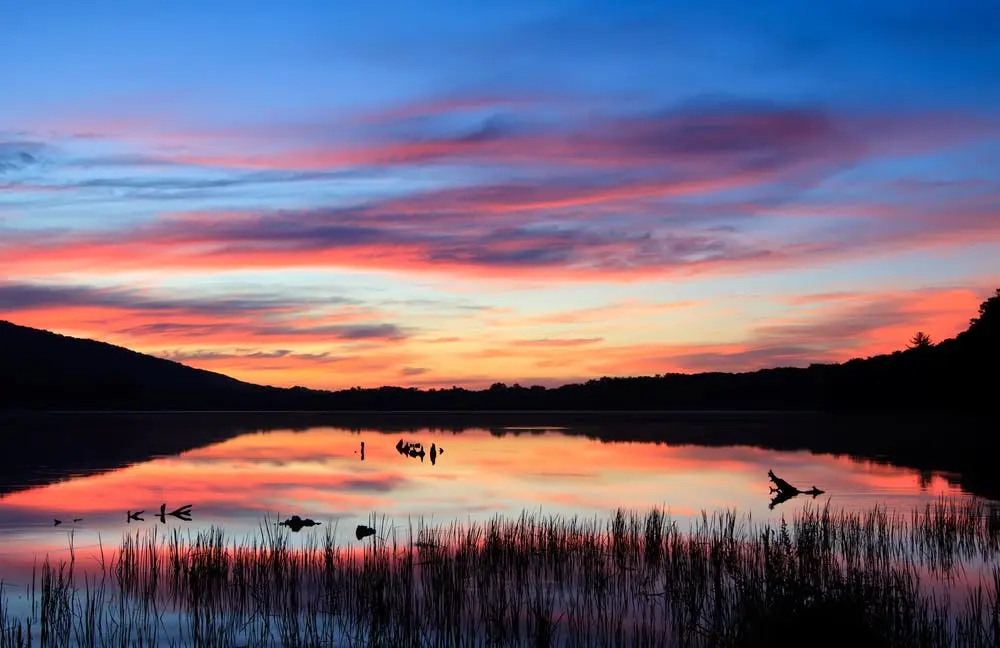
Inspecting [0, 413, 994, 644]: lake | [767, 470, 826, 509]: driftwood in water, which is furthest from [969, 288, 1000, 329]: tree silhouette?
[767, 470, 826, 509]: driftwood in water

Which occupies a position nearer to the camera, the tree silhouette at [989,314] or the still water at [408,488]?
the still water at [408,488]

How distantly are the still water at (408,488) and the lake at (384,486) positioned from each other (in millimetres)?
77

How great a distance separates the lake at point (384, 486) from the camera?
23.5 meters

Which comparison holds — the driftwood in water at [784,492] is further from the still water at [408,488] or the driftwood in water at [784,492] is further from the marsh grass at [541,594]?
the marsh grass at [541,594]

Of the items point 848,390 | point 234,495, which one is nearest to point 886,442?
point 234,495

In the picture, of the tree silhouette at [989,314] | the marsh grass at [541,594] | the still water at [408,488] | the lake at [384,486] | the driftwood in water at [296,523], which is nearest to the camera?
the marsh grass at [541,594]

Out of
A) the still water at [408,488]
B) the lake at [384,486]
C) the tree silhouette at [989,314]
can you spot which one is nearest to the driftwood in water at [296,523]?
the still water at [408,488]

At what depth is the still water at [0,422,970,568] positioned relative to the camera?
2428cm

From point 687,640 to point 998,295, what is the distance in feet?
225

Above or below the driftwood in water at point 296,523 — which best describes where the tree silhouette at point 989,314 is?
above

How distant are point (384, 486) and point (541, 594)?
2010 cm

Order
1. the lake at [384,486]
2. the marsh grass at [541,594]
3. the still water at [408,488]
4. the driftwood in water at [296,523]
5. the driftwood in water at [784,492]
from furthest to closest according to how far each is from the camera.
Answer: the driftwood in water at [784,492]
the still water at [408,488]
the lake at [384,486]
the driftwood in water at [296,523]
the marsh grass at [541,594]

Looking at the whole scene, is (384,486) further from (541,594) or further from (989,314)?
(989,314)

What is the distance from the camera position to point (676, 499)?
98.1 feet
